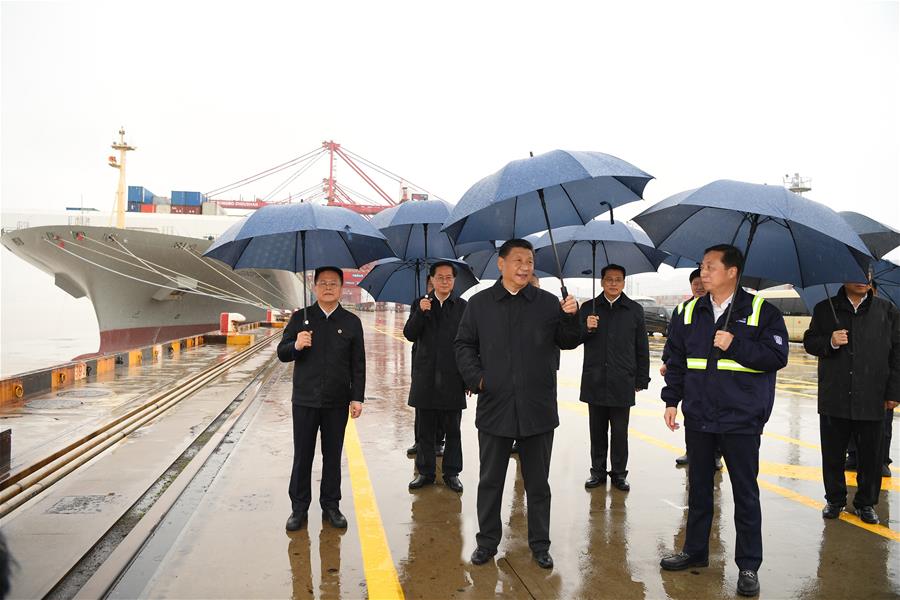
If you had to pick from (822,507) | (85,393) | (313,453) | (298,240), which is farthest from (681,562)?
(85,393)

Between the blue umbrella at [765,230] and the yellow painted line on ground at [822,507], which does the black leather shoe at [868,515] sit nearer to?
the yellow painted line on ground at [822,507]

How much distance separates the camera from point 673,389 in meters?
3.55

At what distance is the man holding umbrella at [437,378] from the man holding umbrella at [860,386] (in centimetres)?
275

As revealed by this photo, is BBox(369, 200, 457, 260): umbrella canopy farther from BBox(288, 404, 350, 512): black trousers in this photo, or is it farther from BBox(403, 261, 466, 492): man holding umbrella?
BBox(288, 404, 350, 512): black trousers

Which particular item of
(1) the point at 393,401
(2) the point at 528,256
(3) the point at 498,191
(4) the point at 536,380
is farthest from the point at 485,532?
(1) the point at 393,401

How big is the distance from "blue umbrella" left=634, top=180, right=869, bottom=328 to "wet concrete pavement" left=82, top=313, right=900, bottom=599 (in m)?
1.53

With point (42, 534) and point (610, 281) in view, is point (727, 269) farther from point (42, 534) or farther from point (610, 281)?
point (42, 534)

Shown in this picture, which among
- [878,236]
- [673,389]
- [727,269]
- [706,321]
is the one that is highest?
[878,236]

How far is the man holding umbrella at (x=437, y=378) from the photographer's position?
4.86 metres

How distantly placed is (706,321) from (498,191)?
142 cm

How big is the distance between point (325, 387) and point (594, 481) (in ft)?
7.92

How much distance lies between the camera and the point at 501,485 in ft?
11.4

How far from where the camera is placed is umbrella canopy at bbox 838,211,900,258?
4363 mm

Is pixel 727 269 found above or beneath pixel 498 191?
beneath
